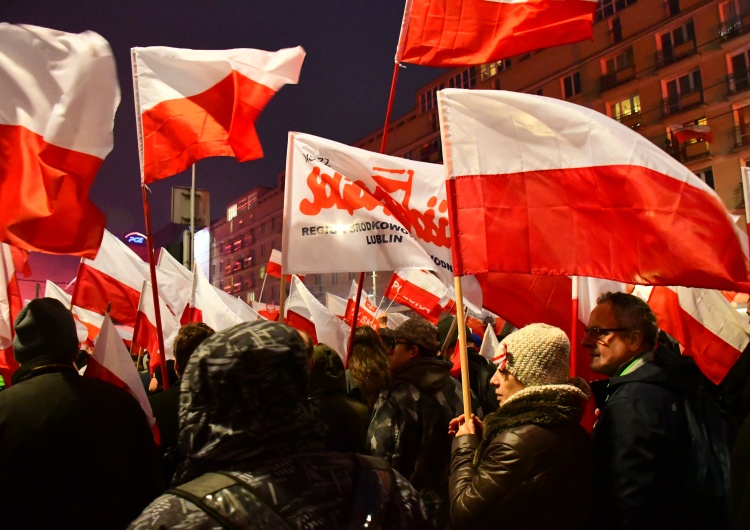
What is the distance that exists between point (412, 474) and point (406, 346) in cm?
80

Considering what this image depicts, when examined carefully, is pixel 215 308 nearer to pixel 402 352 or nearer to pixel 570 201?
pixel 402 352

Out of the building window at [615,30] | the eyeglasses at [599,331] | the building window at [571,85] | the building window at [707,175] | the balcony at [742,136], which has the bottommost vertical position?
the eyeglasses at [599,331]

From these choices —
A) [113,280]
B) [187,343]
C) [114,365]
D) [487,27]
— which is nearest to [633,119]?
[113,280]

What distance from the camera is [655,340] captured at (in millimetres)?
3264

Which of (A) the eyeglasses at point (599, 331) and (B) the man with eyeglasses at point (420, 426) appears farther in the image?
(B) the man with eyeglasses at point (420, 426)

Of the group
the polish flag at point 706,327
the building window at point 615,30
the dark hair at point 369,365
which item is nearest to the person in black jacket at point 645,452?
the dark hair at point 369,365

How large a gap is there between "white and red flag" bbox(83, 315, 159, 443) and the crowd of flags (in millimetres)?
14

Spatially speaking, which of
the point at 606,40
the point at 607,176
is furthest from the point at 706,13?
the point at 607,176

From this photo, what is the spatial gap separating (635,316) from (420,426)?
1.30m

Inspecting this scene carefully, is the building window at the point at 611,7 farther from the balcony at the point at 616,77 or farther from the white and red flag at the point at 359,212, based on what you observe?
the white and red flag at the point at 359,212

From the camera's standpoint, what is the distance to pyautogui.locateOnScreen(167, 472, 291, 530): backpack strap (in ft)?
4.76

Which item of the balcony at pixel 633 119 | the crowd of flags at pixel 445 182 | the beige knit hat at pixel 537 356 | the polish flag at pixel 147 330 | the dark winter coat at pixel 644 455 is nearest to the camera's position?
the dark winter coat at pixel 644 455

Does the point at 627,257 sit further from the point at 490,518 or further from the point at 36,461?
the point at 36,461

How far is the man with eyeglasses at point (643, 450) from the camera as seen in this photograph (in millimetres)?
2654
